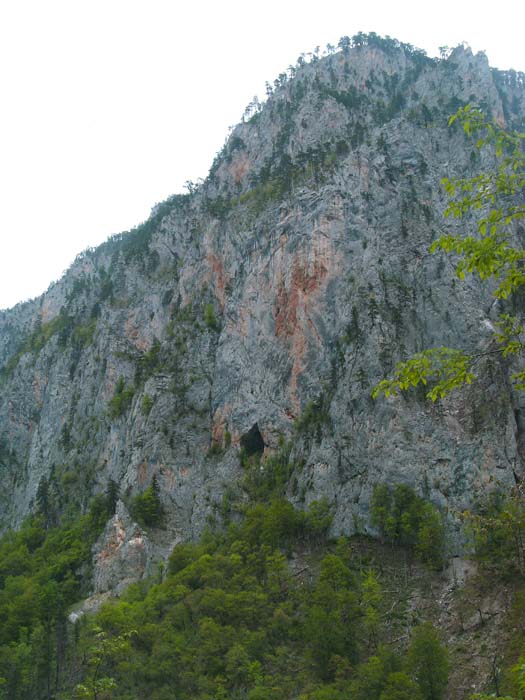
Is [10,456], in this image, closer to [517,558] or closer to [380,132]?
[380,132]

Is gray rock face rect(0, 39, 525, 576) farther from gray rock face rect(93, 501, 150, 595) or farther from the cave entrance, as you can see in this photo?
the cave entrance

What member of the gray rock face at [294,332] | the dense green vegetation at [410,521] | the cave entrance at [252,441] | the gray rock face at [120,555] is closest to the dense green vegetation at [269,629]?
the dense green vegetation at [410,521]

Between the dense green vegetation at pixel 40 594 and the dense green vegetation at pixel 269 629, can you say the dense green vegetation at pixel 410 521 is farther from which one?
the dense green vegetation at pixel 40 594

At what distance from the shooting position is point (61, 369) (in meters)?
107

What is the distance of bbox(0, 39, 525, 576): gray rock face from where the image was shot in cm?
5628

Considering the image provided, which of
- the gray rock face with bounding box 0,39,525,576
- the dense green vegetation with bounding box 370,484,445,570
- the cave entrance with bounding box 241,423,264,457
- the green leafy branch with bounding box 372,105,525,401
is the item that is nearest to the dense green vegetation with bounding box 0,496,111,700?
the gray rock face with bounding box 0,39,525,576

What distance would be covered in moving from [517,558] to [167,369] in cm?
4875

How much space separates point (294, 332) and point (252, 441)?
12.7 m

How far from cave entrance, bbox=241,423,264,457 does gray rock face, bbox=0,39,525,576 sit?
0.55 metres

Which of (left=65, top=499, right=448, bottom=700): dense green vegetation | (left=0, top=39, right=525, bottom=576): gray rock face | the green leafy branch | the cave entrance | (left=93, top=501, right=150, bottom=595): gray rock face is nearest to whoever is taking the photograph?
the green leafy branch

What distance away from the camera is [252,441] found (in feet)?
230

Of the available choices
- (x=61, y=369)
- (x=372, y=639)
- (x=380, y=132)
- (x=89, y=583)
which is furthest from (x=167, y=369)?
(x=372, y=639)

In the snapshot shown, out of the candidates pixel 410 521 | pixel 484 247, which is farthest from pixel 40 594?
pixel 484 247

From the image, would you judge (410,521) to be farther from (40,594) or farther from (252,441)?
(40,594)
